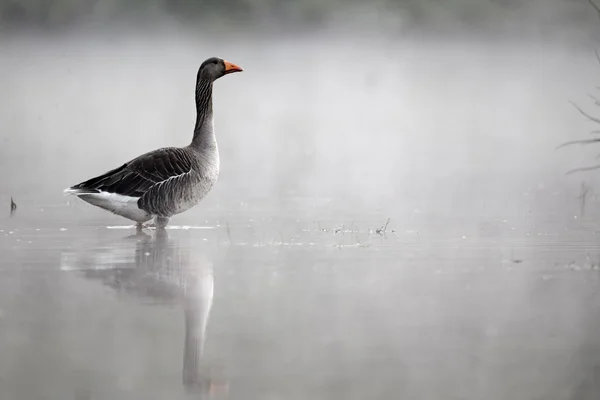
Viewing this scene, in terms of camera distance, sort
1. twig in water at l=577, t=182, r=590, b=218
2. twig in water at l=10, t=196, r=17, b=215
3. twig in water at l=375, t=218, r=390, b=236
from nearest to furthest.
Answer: twig in water at l=375, t=218, r=390, b=236
twig in water at l=577, t=182, r=590, b=218
twig in water at l=10, t=196, r=17, b=215

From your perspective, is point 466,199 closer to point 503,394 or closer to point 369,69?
point 503,394

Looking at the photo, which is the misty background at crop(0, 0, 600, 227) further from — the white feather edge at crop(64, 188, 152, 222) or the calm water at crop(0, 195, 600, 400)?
the calm water at crop(0, 195, 600, 400)

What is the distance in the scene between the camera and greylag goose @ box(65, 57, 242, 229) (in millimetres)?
8789

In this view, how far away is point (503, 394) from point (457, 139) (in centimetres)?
1273

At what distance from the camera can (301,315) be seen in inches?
207

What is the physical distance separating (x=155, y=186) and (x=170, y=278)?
2.72m

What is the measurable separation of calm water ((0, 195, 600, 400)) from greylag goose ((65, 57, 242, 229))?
2.37 ft

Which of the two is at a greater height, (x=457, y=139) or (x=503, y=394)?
(x=457, y=139)

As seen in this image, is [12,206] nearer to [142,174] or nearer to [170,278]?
[142,174]

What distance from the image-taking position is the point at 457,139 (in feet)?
54.5

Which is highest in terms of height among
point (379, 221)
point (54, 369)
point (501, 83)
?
point (501, 83)

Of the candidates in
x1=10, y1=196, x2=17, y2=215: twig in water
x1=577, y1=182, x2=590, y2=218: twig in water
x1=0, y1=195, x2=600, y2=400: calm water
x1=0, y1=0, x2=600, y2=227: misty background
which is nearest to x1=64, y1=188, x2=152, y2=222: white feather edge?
x1=0, y1=195, x2=600, y2=400: calm water

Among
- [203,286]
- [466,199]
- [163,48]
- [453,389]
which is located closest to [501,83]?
[163,48]

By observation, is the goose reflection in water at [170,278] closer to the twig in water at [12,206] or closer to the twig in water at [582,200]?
the twig in water at [12,206]
